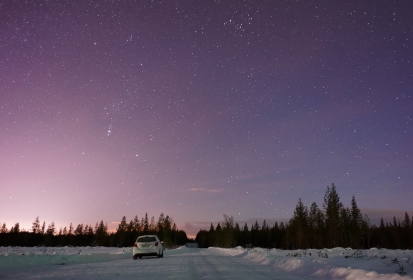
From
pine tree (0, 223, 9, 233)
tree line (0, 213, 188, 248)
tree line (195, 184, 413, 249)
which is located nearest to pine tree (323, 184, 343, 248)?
tree line (195, 184, 413, 249)

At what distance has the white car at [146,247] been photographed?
22.3m

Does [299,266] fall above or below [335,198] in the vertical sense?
below

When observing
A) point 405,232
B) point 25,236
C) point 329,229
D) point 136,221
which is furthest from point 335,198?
point 25,236

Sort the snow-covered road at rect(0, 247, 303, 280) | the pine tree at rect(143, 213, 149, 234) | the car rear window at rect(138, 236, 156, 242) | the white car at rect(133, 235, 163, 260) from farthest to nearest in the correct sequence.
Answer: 1. the pine tree at rect(143, 213, 149, 234)
2. the car rear window at rect(138, 236, 156, 242)
3. the white car at rect(133, 235, 163, 260)
4. the snow-covered road at rect(0, 247, 303, 280)

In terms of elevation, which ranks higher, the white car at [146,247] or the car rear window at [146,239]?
the car rear window at [146,239]

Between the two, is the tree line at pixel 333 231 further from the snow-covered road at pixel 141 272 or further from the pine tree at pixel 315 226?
the snow-covered road at pixel 141 272

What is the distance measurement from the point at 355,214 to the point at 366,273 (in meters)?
97.1

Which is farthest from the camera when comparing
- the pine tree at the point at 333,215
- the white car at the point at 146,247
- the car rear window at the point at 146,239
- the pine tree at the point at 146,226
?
the pine tree at the point at 146,226

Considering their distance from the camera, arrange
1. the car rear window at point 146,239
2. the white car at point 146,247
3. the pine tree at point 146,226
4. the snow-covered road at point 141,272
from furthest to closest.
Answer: the pine tree at point 146,226, the car rear window at point 146,239, the white car at point 146,247, the snow-covered road at point 141,272

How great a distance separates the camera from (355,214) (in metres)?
95.9

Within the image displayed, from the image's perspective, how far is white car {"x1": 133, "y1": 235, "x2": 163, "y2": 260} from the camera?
22.3m

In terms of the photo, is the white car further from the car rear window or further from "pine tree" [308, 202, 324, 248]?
"pine tree" [308, 202, 324, 248]

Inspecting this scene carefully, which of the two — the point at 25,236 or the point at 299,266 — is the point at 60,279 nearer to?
the point at 299,266

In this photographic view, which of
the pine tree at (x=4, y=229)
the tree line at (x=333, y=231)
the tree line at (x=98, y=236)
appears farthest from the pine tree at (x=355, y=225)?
the pine tree at (x=4, y=229)
